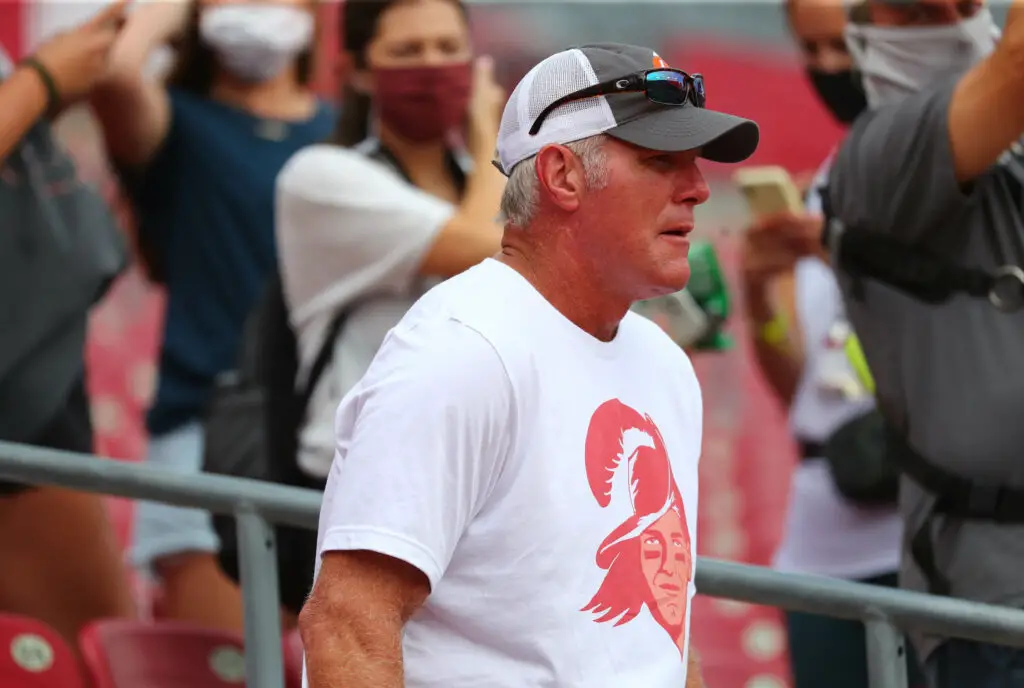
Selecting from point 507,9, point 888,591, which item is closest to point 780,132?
point 507,9

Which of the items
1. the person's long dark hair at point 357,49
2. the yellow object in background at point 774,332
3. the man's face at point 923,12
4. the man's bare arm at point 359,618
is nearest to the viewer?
the man's bare arm at point 359,618

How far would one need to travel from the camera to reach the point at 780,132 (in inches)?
336

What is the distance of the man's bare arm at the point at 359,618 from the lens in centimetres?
208

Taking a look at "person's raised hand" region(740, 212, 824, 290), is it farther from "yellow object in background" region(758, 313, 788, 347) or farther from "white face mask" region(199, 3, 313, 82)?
"white face mask" region(199, 3, 313, 82)

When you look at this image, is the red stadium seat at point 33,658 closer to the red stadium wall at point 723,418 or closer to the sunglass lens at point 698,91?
the sunglass lens at point 698,91

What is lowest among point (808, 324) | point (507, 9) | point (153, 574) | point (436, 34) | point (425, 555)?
point (507, 9)

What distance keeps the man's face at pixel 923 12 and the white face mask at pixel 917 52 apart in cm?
1

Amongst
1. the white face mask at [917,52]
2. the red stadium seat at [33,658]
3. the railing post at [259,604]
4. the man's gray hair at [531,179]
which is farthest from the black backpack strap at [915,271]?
the red stadium seat at [33,658]

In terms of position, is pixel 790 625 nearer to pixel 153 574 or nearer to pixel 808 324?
pixel 808 324

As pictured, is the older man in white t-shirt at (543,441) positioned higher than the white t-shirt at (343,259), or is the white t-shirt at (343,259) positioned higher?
the older man in white t-shirt at (543,441)

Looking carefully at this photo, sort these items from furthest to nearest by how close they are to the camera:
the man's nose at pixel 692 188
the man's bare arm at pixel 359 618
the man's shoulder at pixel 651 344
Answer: the man's shoulder at pixel 651 344, the man's nose at pixel 692 188, the man's bare arm at pixel 359 618

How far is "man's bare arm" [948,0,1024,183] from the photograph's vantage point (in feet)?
9.08

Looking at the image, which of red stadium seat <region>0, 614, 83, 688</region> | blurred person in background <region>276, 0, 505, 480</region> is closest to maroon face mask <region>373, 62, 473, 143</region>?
blurred person in background <region>276, 0, 505, 480</region>

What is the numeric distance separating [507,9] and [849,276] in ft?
22.3
